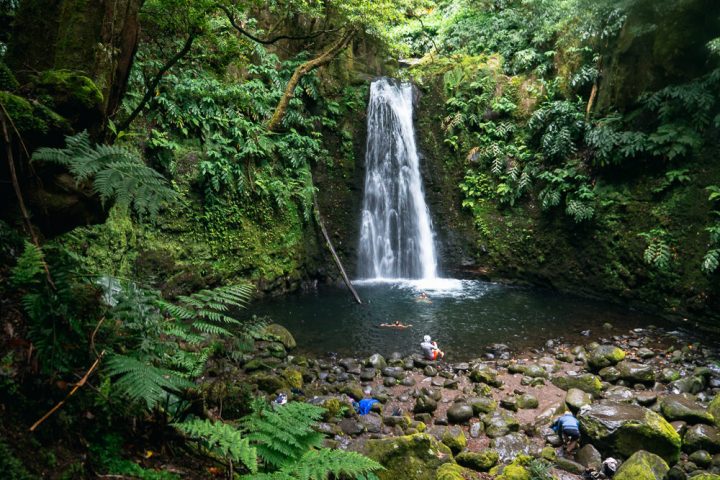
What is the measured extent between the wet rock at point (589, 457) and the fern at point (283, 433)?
10.2 ft

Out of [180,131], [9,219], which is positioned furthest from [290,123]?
[9,219]

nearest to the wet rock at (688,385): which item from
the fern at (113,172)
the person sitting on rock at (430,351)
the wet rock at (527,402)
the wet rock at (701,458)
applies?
the wet rock at (701,458)

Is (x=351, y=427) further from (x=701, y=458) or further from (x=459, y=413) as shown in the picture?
(x=701, y=458)

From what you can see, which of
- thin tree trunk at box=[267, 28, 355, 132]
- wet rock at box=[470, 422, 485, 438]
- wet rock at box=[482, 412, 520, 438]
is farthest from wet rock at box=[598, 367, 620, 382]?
thin tree trunk at box=[267, 28, 355, 132]

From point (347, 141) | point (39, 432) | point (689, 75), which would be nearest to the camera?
point (39, 432)

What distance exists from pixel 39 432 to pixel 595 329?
8492 millimetres

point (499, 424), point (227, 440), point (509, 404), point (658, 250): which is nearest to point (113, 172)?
point (227, 440)

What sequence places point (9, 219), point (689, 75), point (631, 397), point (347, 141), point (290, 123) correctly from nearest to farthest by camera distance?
→ point (9, 219), point (631, 397), point (689, 75), point (290, 123), point (347, 141)

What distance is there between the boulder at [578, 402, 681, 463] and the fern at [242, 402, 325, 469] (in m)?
3.26

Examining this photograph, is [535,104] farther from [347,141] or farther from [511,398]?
[511,398]

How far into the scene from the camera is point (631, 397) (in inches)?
191

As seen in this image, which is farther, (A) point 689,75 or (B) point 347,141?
(B) point 347,141

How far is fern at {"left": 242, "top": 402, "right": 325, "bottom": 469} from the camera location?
1.83m

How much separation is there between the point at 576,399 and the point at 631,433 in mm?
1149
